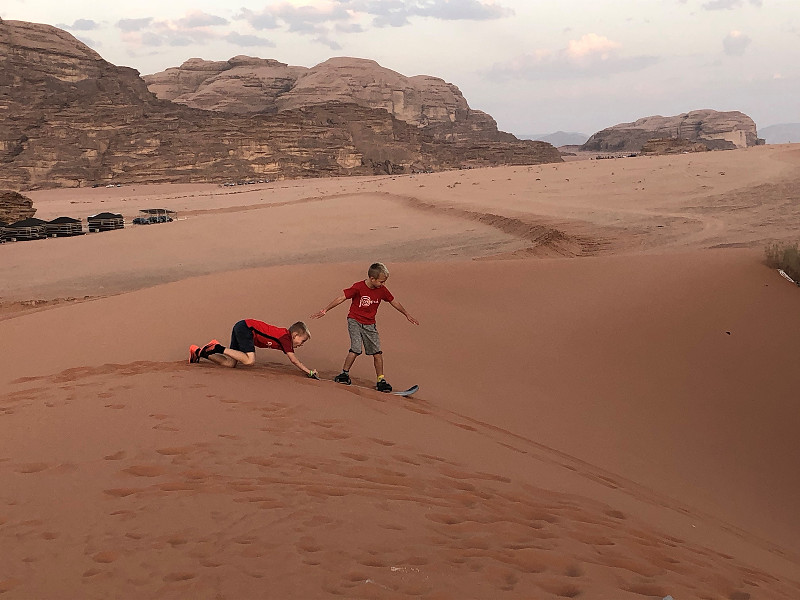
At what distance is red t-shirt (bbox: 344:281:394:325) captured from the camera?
6320mm

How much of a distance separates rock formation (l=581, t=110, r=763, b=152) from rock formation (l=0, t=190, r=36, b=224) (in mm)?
119826

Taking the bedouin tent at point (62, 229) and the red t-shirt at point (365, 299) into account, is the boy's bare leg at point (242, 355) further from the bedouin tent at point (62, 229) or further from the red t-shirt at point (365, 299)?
the bedouin tent at point (62, 229)

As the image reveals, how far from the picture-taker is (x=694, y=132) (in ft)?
473

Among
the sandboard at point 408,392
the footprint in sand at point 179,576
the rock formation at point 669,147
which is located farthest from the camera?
the rock formation at point 669,147

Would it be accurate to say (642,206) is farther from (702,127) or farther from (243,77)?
(702,127)

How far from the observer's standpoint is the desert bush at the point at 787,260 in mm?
10406

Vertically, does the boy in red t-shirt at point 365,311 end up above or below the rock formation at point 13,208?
below

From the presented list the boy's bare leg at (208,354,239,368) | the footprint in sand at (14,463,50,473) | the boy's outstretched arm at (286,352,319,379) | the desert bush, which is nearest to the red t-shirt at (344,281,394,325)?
the boy's outstretched arm at (286,352,319,379)

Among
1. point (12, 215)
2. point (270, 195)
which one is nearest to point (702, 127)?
point (270, 195)

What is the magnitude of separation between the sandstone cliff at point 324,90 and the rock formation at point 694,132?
86.2 feet

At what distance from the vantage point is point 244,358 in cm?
643

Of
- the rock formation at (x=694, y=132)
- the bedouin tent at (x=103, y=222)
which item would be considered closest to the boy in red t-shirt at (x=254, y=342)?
the bedouin tent at (x=103, y=222)

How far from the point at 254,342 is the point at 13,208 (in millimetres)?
28216

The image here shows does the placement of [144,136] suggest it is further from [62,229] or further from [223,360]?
[223,360]
